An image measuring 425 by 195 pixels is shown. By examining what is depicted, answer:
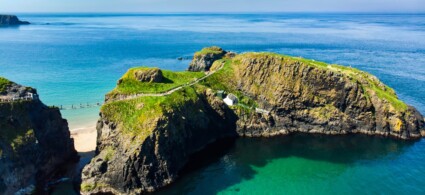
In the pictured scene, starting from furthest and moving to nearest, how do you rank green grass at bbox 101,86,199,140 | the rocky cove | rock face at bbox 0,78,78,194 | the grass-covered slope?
the grass-covered slope < green grass at bbox 101,86,199,140 < the rocky cove < rock face at bbox 0,78,78,194

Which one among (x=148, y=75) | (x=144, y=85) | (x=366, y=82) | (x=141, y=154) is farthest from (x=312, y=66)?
(x=141, y=154)

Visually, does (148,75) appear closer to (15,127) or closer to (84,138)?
(84,138)

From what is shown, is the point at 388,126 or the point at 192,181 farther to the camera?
the point at 388,126

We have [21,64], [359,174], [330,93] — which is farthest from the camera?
[21,64]

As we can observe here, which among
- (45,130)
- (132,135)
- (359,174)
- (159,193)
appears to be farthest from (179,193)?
(359,174)

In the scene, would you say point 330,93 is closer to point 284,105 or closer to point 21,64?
point 284,105

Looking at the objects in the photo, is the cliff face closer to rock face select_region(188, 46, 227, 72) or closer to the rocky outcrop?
the rocky outcrop

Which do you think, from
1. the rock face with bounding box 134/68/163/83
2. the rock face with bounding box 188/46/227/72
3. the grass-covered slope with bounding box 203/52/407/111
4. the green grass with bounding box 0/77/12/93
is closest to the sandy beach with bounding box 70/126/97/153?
the rock face with bounding box 134/68/163/83
